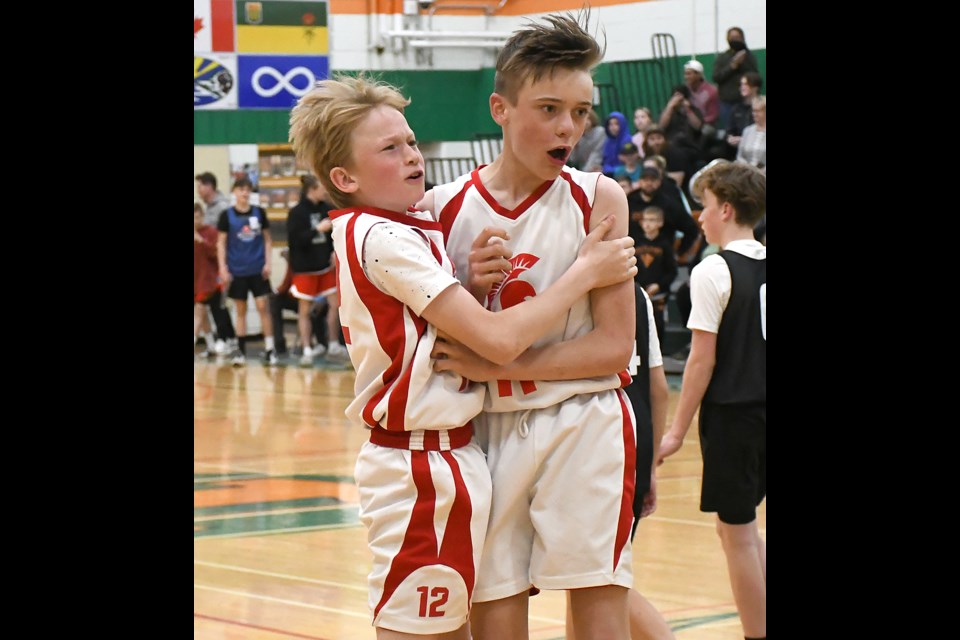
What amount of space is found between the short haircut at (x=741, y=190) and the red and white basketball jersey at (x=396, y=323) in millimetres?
1776

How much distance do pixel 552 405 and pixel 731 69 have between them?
34.6 ft

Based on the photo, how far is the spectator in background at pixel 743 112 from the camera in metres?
12.2

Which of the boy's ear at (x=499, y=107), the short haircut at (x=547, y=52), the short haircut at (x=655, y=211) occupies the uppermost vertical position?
the short haircut at (x=547, y=52)

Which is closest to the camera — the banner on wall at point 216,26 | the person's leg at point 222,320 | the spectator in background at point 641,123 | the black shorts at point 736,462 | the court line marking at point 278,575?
the black shorts at point 736,462

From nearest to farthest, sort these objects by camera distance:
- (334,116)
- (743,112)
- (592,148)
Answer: (334,116), (743,112), (592,148)

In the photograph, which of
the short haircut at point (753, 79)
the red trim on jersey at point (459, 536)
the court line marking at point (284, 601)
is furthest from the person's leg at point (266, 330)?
the red trim on jersey at point (459, 536)

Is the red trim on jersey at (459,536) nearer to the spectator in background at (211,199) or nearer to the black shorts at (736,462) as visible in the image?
the black shorts at (736,462)

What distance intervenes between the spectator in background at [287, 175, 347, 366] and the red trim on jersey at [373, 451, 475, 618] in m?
10.8

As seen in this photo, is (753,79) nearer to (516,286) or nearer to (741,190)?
(741,190)

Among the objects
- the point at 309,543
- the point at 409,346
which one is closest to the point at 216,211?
the point at 309,543

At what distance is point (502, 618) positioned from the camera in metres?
2.50

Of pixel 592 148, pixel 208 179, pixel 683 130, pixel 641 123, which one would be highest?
pixel 641 123
